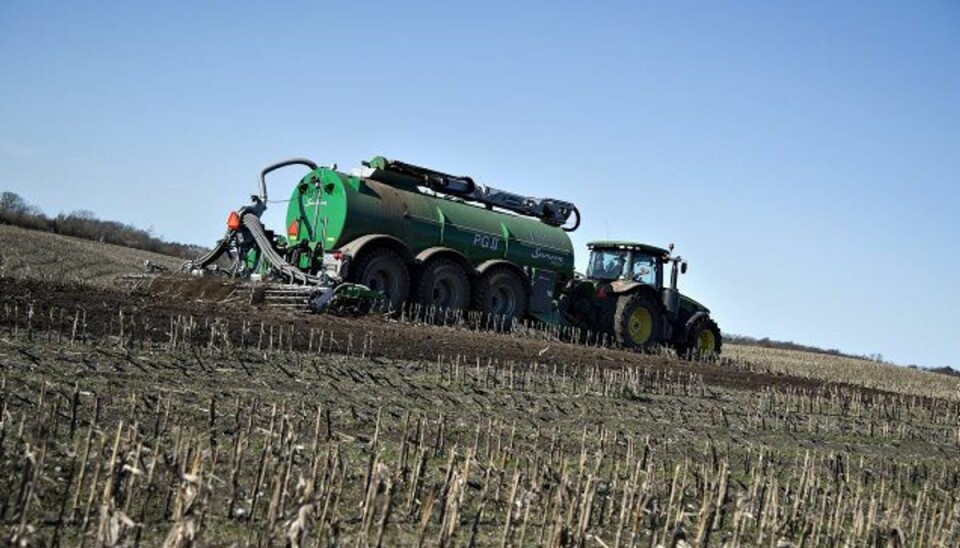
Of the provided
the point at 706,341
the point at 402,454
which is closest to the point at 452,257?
the point at 706,341

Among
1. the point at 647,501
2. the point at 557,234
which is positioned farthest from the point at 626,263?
the point at 647,501

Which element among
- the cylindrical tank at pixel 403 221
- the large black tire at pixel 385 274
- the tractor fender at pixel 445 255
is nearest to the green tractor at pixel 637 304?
the cylindrical tank at pixel 403 221

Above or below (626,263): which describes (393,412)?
below

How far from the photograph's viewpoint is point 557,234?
2144 centimetres

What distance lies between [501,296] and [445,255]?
1.94m

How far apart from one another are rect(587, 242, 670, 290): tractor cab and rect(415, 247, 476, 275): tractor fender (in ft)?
16.1

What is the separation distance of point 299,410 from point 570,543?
335 centimetres

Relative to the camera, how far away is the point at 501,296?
64.3ft

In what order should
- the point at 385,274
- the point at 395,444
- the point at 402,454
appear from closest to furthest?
the point at 402,454 → the point at 395,444 → the point at 385,274

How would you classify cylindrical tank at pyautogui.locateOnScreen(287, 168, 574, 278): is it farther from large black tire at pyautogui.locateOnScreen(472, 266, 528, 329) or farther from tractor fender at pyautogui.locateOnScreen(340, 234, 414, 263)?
large black tire at pyautogui.locateOnScreen(472, 266, 528, 329)

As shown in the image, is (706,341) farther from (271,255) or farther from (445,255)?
(271,255)

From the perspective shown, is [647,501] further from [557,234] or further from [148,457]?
[557,234]

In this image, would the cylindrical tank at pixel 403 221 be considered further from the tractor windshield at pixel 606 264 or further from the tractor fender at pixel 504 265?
the tractor windshield at pixel 606 264

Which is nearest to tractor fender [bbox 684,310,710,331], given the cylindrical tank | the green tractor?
the green tractor
